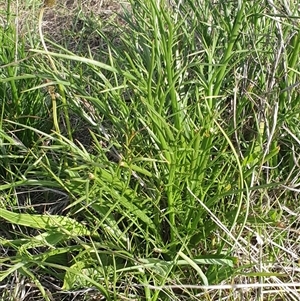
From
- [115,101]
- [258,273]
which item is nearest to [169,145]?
[115,101]

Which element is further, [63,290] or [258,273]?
[63,290]

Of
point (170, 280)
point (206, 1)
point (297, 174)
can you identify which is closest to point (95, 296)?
point (170, 280)

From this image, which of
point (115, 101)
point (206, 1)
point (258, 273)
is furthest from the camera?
point (206, 1)

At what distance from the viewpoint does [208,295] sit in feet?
3.18

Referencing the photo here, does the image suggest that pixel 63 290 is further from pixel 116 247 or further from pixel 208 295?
pixel 208 295

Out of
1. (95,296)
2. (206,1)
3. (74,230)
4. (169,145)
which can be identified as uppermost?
(206,1)

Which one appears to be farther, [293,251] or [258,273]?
[293,251]

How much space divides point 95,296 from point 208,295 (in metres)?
0.21

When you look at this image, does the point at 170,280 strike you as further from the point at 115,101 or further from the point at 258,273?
the point at 115,101

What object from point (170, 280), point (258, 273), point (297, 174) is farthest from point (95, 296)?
point (297, 174)

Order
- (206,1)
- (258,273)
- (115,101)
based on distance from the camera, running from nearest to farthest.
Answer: (258,273) < (115,101) < (206,1)

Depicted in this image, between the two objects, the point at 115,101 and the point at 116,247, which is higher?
the point at 115,101

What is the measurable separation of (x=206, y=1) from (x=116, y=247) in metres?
0.57

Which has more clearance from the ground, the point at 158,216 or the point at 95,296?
the point at 158,216
